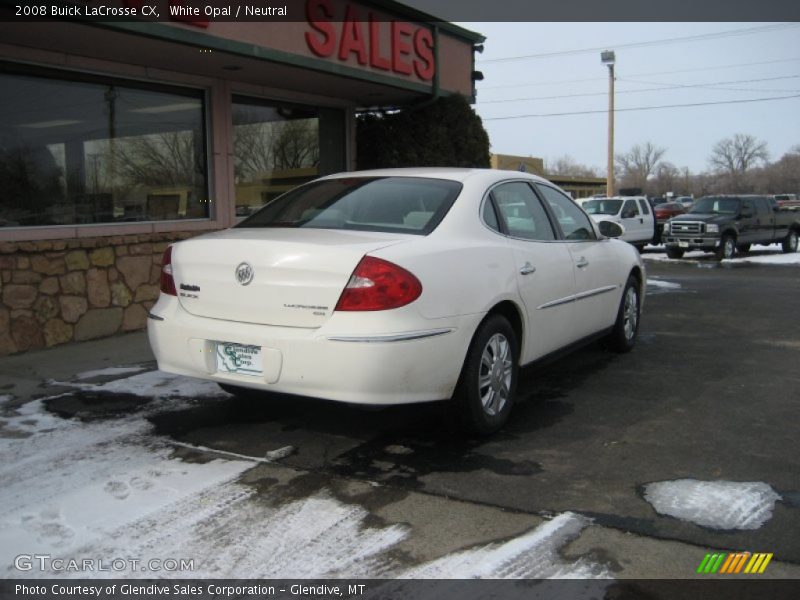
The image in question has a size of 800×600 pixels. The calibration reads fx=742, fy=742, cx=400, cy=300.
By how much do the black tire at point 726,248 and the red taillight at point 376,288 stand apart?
56.6 ft

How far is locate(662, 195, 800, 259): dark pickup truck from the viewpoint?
1897cm

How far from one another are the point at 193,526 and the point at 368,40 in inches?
289

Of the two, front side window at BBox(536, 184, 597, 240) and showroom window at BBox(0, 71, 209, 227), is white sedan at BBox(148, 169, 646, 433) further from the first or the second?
showroom window at BBox(0, 71, 209, 227)

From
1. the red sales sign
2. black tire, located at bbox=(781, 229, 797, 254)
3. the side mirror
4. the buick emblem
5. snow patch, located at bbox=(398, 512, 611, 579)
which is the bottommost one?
snow patch, located at bbox=(398, 512, 611, 579)

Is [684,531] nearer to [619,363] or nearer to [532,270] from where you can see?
[532,270]

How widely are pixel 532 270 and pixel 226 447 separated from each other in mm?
2169

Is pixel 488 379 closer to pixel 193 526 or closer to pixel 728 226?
pixel 193 526

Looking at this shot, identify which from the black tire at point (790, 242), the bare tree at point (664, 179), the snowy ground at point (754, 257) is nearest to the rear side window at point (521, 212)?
the snowy ground at point (754, 257)

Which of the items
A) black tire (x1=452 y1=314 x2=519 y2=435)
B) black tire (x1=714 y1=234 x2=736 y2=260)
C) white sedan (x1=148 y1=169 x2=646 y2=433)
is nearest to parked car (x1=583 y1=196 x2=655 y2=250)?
black tire (x1=714 y1=234 x2=736 y2=260)

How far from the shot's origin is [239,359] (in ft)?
13.2

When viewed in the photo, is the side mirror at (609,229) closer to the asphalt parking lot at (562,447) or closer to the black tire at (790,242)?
the asphalt parking lot at (562,447)

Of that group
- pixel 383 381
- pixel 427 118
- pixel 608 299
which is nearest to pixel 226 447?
pixel 383 381

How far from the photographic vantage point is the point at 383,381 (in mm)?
3727

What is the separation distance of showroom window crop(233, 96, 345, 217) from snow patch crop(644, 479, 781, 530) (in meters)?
7.25
